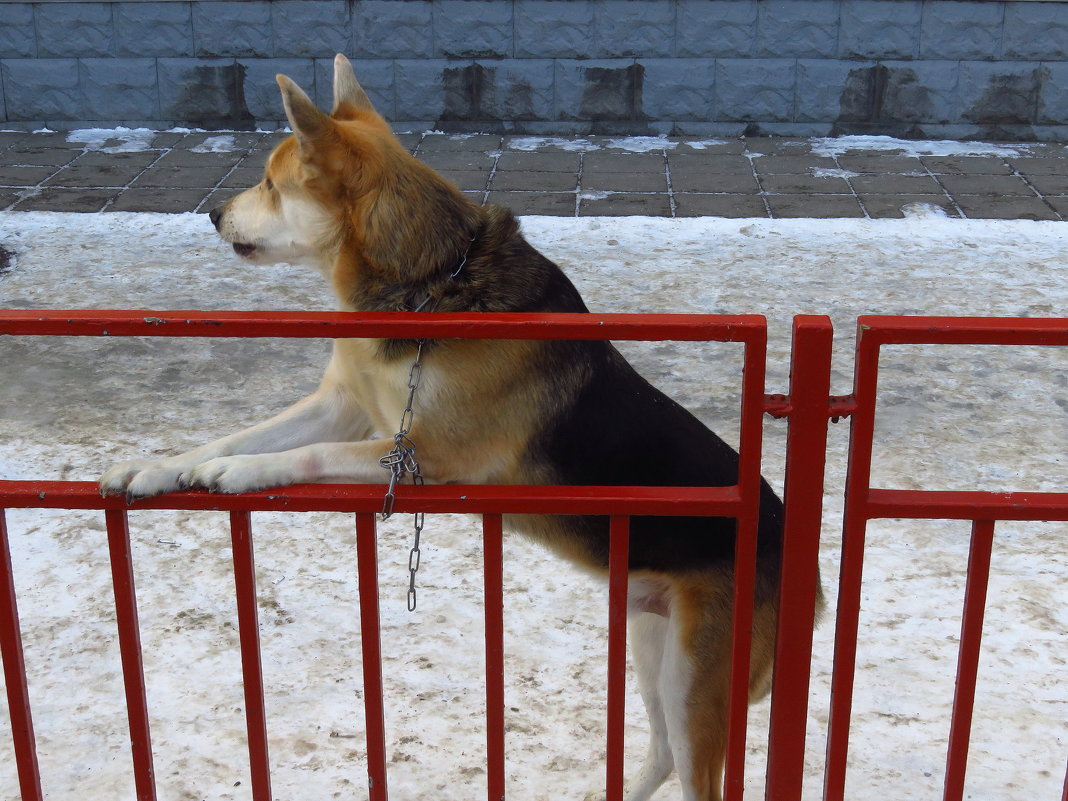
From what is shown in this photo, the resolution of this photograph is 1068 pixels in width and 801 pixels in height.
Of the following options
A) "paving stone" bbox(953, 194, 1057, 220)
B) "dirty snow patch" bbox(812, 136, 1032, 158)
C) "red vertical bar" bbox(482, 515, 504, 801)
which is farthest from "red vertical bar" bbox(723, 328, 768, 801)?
"dirty snow patch" bbox(812, 136, 1032, 158)

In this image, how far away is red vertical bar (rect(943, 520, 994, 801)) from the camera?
2.13 meters

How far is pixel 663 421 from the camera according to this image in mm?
2682

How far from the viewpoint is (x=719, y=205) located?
26.1ft

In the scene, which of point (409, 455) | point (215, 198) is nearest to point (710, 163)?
point (215, 198)

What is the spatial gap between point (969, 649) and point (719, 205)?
19.8 feet

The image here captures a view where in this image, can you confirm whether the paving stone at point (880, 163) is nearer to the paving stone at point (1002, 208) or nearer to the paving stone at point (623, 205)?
the paving stone at point (1002, 208)

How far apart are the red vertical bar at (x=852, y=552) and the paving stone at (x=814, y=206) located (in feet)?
19.2

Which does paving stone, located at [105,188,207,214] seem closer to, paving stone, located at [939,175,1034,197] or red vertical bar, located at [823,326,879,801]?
paving stone, located at [939,175,1034,197]

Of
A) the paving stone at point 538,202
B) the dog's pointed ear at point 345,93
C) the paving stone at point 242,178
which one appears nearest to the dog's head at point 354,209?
the dog's pointed ear at point 345,93

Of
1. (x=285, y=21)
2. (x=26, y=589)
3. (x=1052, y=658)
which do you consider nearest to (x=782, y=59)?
(x=285, y=21)

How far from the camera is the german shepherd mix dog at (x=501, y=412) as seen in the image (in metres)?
2.60

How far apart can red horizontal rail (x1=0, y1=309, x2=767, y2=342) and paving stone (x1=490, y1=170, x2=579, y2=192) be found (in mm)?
6294

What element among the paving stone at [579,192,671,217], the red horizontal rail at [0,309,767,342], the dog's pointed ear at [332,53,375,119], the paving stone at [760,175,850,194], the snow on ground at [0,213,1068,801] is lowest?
the snow on ground at [0,213,1068,801]

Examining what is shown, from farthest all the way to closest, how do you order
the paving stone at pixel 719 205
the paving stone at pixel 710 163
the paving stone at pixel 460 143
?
the paving stone at pixel 460 143
the paving stone at pixel 710 163
the paving stone at pixel 719 205
